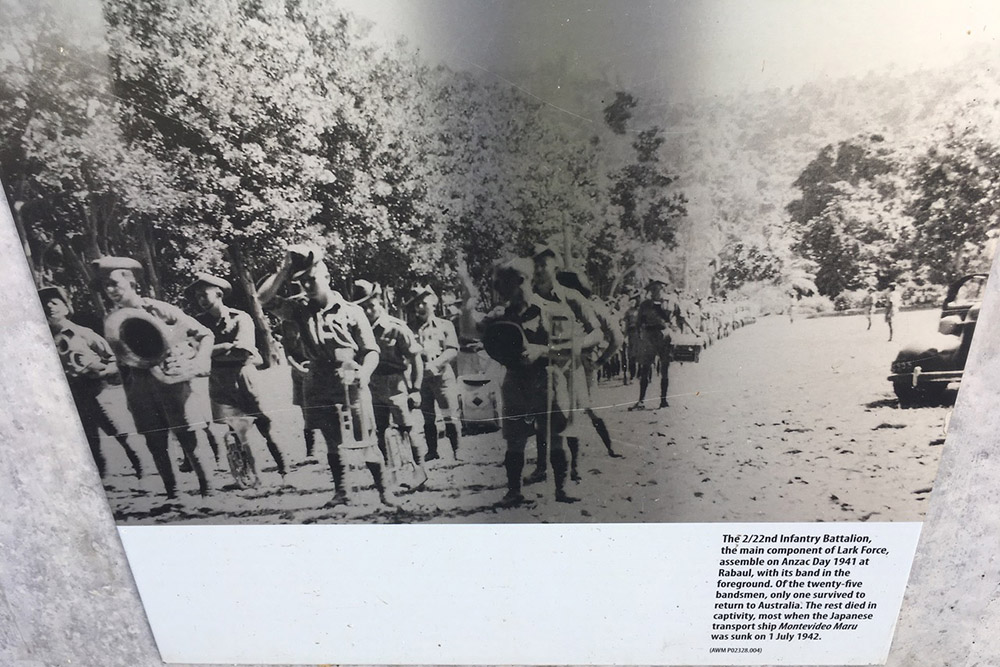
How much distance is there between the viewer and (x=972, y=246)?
102cm

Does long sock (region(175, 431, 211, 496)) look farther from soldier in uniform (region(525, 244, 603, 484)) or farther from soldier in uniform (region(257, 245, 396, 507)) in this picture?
soldier in uniform (region(525, 244, 603, 484))

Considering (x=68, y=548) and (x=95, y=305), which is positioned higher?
(x=95, y=305)

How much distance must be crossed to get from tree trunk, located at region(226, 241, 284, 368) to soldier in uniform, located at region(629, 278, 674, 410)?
726 millimetres

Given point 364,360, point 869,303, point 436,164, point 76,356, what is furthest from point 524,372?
point 76,356

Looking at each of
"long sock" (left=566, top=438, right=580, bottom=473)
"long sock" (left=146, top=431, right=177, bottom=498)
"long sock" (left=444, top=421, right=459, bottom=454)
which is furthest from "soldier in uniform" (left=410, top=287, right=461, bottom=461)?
"long sock" (left=146, top=431, right=177, bottom=498)

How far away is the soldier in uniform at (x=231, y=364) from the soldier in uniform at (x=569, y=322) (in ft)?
1.94

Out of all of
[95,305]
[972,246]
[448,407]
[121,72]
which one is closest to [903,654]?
[972,246]

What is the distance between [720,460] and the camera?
1.16 meters

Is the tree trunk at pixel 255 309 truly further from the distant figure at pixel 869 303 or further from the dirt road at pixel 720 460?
the distant figure at pixel 869 303

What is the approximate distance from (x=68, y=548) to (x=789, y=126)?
69.9 inches

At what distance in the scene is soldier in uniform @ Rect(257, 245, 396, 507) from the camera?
3.53ft

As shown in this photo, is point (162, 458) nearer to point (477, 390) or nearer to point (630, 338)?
point (477, 390)

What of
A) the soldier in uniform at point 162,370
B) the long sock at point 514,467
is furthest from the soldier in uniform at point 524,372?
the soldier in uniform at point 162,370

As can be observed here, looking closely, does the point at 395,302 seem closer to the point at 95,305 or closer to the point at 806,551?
the point at 95,305
